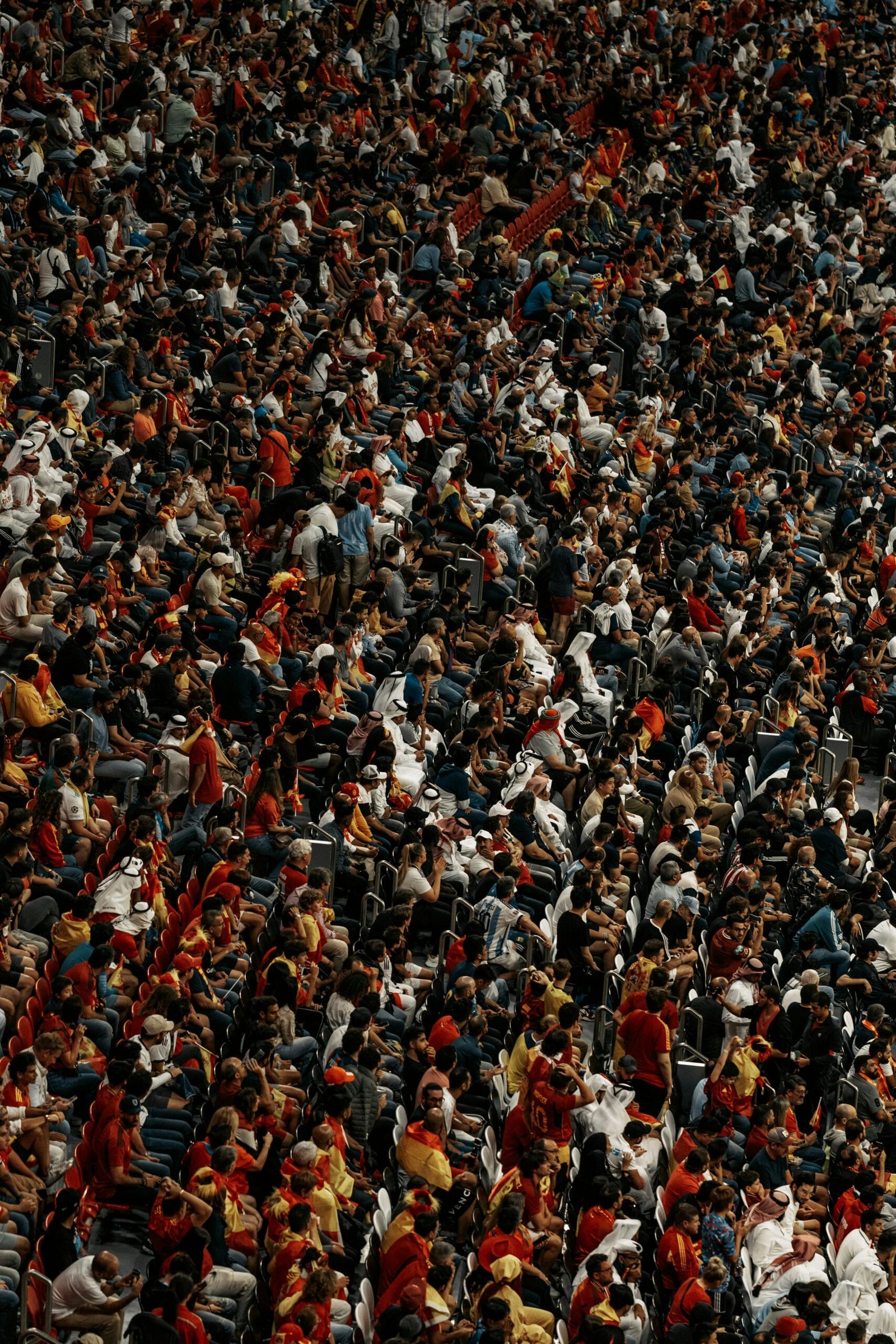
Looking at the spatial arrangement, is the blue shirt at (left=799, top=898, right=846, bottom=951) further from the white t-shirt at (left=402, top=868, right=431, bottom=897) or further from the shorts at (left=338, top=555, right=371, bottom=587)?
the shorts at (left=338, top=555, right=371, bottom=587)

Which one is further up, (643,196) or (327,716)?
(643,196)

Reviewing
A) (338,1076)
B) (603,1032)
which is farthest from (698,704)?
(338,1076)

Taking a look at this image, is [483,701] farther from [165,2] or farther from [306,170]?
[165,2]

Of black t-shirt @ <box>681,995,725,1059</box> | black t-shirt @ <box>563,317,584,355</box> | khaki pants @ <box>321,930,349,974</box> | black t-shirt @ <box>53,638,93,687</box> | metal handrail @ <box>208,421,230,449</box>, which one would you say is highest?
black t-shirt @ <box>563,317,584,355</box>

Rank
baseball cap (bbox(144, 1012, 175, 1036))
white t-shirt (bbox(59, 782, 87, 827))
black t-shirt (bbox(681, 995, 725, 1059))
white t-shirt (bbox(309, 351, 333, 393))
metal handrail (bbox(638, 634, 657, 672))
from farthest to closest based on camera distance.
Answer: white t-shirt (bbox(309, 351, 333, 393))
metal handrail (bbox(638, 634, 657, 672))
black t-shirt (bbox(681, 995, 725, 1059))
white t-shirt (bbox(59, 782, 87, 827))
baseball cap (bbox(144, 1012, 175, 1036))

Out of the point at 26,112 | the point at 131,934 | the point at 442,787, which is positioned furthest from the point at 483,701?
the point at 26,112

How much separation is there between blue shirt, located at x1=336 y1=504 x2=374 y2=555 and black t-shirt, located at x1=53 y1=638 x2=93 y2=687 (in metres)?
3.27

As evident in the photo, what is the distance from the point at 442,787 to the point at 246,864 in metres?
2.34

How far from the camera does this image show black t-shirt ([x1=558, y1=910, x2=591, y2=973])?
1377 centimetres

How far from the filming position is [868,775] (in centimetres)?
1841

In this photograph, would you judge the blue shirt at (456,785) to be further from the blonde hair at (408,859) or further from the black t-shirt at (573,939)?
the black t-shirt at (573,939)

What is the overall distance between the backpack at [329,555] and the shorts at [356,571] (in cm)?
17

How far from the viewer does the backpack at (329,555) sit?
1672cm

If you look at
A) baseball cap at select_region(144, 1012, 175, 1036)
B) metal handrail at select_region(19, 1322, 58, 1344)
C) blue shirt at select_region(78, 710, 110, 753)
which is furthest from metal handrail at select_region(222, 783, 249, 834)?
metal handrail at select_region(19, 1322, 58, 1344)
